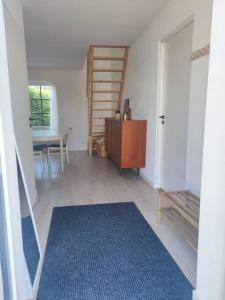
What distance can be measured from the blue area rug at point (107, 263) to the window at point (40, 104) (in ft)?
14.5

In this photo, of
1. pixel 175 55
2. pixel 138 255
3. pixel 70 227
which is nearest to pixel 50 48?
pixel 175 55

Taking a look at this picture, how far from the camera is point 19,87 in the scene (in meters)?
2.43

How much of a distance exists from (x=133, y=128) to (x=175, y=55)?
1229 mm

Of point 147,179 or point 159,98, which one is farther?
point 147,179

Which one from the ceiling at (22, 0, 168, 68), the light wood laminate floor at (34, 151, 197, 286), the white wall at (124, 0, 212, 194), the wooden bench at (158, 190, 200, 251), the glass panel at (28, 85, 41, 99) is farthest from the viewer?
the glass panel at (28, 85, 41, 99)

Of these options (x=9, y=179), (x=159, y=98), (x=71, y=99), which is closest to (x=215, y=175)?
(x=9, y=179)

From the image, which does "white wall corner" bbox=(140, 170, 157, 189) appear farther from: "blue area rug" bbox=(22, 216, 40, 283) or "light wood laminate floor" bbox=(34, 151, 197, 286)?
"blue area rug" bbox=(22, 216, 40, 283)

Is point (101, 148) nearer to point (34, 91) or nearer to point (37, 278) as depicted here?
point (34, 91)

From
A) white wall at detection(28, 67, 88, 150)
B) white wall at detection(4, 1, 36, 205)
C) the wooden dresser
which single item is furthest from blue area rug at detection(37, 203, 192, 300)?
white wall at detection(28, 67, 88, 150)

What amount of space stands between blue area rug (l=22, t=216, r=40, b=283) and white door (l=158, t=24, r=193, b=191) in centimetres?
170

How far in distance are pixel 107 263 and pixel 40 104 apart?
17.7 ft

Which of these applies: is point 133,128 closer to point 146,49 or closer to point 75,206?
point 146,49

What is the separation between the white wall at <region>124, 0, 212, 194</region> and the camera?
2051 millimetres

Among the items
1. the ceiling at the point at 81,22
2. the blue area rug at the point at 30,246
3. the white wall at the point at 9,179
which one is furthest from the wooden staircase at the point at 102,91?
the white wall at the point at 9,179
